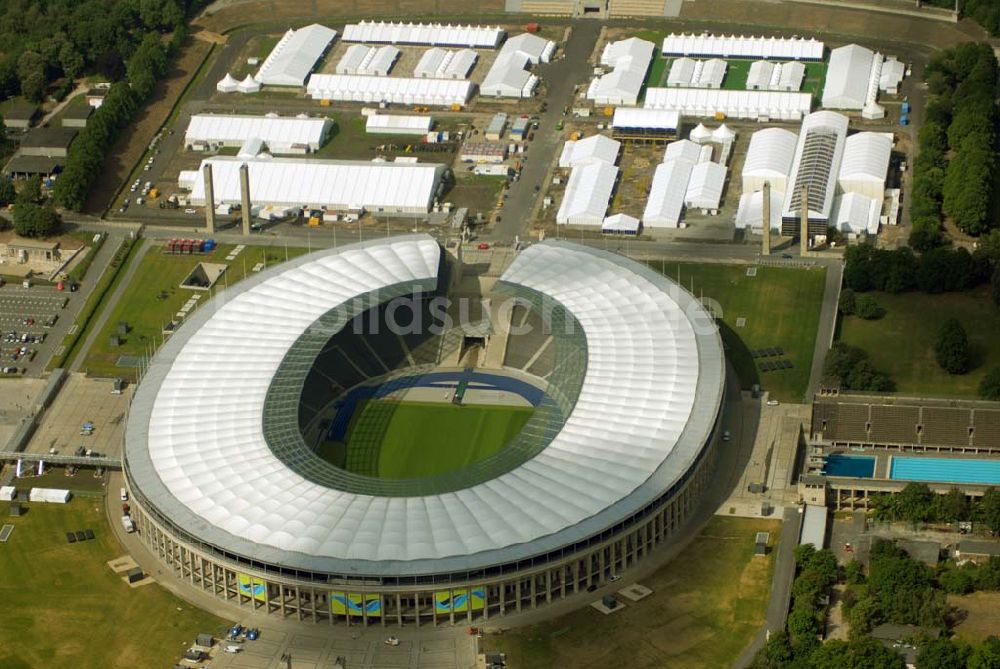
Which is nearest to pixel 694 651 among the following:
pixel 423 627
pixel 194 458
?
pixel 423 627

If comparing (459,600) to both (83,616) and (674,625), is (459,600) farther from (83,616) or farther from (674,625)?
(83,616)

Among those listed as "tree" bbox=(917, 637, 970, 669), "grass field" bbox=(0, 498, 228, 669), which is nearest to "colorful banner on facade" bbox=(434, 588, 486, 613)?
"grass field" bbox=(0, 498, 228, 669)

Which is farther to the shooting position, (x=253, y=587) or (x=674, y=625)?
(x=253, y=587)

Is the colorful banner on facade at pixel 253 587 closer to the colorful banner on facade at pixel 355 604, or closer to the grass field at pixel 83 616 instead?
the grass field at pixel 83 616

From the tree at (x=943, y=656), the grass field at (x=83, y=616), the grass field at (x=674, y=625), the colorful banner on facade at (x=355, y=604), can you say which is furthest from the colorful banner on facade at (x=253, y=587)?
the tree at (x=943, y=656)

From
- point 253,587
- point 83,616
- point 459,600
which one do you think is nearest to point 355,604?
point 459,600

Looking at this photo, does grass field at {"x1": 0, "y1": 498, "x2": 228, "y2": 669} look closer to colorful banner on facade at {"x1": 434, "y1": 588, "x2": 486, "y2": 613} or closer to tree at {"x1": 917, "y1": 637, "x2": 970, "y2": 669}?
colorful banner on facade at {"x1": 434, "y1": 588, "x2": 486, "y2": 613}

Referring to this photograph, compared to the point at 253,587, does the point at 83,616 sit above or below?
below
